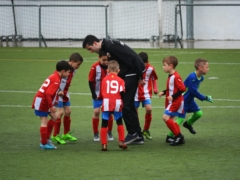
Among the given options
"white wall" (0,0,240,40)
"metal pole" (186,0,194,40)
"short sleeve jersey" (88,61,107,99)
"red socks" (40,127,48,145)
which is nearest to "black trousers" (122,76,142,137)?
"short sleeve jersey" (88,61,107,99)

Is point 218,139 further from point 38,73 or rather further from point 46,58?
point 46,58

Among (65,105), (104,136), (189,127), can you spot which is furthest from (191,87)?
(65,105)

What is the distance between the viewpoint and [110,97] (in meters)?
9.45

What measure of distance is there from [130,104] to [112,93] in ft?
2.24

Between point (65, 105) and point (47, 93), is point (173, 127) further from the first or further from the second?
point (47, 93)

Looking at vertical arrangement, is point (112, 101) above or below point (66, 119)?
above

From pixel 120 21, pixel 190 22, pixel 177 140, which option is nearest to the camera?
pixel 177 140

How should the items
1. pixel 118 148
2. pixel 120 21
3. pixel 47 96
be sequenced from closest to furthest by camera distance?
pixel 47 96 → pixel 118 148 → pixel 120 21

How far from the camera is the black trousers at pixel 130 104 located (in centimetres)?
999

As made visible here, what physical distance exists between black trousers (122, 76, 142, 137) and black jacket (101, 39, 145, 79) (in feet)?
0.37

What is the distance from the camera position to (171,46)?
29.4 meters

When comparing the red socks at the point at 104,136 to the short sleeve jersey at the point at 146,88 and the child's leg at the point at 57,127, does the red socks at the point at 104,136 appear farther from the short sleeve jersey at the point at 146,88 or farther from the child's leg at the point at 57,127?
the short sleeve jersey at the point at 146,88

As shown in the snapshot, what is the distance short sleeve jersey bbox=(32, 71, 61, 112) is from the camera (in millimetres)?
9422

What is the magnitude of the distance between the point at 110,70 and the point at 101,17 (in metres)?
24.7
